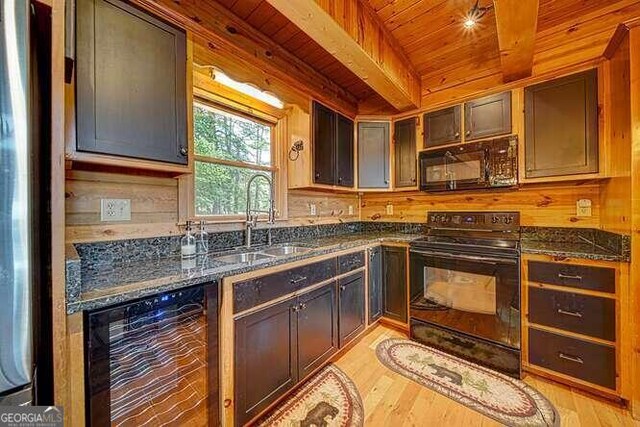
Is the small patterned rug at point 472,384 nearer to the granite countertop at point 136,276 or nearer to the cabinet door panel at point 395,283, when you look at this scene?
the cabinet door panel at point 395,283

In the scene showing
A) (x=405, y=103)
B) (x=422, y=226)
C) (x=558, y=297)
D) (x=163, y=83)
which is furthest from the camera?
(x=422, y=226)

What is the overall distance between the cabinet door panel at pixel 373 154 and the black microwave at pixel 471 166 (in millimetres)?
399

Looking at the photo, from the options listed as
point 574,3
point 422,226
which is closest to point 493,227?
point 422,226

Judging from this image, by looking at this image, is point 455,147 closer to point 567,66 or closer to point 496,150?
point 496,150

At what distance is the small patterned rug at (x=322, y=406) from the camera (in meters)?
1.46

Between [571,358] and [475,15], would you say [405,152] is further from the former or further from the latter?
[571,358]

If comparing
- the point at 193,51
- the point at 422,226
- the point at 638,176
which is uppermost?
the point at 193,51

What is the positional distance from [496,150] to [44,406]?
2968 millimetres

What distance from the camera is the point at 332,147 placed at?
254cm

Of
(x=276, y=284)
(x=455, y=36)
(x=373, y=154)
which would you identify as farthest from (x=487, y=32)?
(x=276, y=284)

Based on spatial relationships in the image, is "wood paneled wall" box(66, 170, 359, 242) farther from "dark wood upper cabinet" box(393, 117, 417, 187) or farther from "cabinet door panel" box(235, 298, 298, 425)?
"dark wood upper cabinet" box(393, 117, 417, 187)

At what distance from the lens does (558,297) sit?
173 cm

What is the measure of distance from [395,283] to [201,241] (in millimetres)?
1755

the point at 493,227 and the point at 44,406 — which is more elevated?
the point at 493,227
